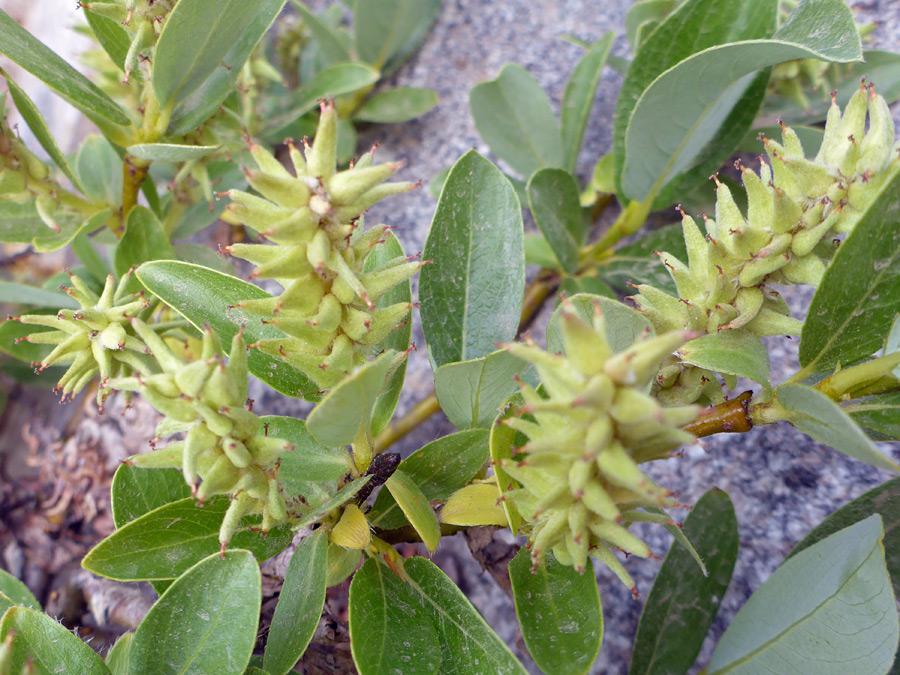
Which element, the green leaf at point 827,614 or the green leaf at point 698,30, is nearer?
the green leaf at point 827,614

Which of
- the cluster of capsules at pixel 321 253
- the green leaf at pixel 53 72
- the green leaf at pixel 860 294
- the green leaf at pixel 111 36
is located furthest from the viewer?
the green leaf at pixel 111 36

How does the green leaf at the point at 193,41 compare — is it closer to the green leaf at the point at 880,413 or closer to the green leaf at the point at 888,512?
the green leaf at the point at 880,413

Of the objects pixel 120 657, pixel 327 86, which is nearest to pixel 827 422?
pixel 120 657

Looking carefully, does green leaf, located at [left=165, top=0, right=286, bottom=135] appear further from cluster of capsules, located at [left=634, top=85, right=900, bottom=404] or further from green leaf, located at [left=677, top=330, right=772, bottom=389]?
green leaf, located at [left=677, top=330, right=772, bottom=389]

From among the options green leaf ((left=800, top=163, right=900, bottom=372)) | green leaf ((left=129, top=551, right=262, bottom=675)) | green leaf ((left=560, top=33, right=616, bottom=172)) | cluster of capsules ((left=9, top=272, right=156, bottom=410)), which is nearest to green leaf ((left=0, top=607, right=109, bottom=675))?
green leaf ((left=129, top=551, right=262, bottom=675))

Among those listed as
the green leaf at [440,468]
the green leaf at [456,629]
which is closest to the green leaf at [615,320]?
the green leaf at [440,468]

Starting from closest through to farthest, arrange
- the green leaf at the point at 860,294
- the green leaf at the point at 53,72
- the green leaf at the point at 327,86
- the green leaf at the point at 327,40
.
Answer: the green leaf at the point at 860,294 < the green leaf at the point at 53,72 < the green leaf at the point at 327,86 < the green leaf at the point at 327,40
